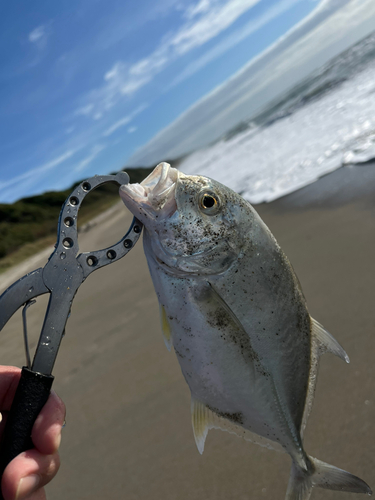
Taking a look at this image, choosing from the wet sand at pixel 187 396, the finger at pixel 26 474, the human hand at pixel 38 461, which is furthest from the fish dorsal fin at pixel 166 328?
the wet sand at pixel 187 396

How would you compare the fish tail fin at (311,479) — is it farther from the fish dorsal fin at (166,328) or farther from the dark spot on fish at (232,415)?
the fish dorsal fin at (166,328)

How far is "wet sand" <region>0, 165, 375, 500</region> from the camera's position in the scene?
258 centimetres

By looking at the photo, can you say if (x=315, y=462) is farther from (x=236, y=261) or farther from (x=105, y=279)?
(x=105, y=279)

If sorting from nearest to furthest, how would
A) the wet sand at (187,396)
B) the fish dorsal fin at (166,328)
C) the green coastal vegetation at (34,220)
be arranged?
the fish dorsal fin at (166,328) < the wet sand at (187,396) < the green coastal vegetation at (34,220)

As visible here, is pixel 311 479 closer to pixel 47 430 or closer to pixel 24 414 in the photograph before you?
pixel 47 430

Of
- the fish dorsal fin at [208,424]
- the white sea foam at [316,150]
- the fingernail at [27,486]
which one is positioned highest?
the fingernail at [27,486]

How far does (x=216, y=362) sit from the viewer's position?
1570 millimetres

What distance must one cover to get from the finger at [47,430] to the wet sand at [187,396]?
1.50 meters

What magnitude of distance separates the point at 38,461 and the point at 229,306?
1.03 m

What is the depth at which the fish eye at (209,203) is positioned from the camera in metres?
1.55

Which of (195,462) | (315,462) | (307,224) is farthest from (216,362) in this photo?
(307,224)

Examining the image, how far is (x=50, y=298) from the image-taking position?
1.61 metres

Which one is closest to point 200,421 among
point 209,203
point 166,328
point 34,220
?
point 166,328

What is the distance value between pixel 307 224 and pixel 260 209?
2134 mm
